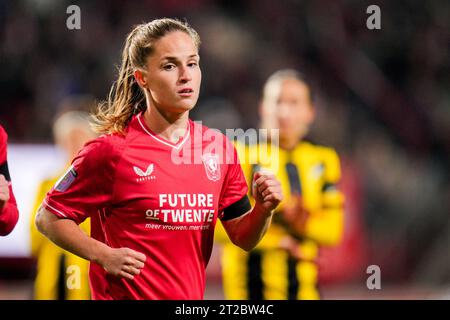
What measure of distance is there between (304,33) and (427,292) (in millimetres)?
3270

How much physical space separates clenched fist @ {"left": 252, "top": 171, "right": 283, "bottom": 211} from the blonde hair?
23.8 inches

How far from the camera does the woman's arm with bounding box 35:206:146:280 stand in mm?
3023

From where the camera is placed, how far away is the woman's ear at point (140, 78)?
3352 millimetres

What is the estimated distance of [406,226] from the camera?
7.59m

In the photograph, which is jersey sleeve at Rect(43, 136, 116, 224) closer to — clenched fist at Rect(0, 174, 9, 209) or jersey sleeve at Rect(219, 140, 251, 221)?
clenched fist at Rect(0, 174, 9, 209)

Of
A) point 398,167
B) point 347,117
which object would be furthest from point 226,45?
point 398,167

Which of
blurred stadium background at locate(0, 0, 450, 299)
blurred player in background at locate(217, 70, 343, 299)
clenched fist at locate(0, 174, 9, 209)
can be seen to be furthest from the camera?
blurred stadium background at locate(0, 0, 450, 299)

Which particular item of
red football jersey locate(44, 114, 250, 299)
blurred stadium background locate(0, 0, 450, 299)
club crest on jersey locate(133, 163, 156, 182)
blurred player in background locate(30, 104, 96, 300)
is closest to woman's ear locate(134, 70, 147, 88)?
red football jersey locate(44, 114, 250, 299)

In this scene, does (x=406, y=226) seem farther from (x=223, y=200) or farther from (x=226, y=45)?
(x=223, y=200)

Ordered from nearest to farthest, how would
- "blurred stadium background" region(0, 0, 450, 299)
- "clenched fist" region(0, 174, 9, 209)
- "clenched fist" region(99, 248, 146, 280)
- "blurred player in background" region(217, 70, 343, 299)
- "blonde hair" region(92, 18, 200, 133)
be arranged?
"clenched fist" region(99, 248, 146, 280)
"clenched fist" region(0, 174, 9, 209)
"blonde hair" region(92, 18, 200, 133)
"blurred player in background" region(217, 70, 343, 299)
"blurred stadium background" region(0, 0, 450, 299)

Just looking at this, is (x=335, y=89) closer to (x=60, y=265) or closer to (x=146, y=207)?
(x=60, y=265)

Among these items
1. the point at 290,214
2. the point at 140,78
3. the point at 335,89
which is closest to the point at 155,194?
the point at 140,78
